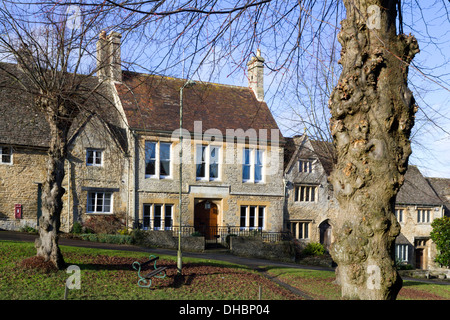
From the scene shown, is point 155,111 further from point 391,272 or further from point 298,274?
point 391,272

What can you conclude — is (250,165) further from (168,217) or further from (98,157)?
(98,157)

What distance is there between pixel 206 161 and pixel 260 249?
7316 millimetres

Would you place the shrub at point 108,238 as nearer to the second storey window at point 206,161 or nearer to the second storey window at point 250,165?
the second storey window at point 206,161

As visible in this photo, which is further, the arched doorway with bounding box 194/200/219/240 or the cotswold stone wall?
the arched doorway with bounding box 194/200/219/240

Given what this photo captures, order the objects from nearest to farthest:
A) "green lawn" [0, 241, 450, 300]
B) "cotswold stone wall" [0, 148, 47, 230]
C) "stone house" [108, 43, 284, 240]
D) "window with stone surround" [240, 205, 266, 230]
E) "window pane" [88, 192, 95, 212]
Answer: "green lawn" [0, 241, 450, 300] → "cotswold stone wall" [0, 148, 47, 230] → "window pane" [88, 192, 95, 212] → "stone house" [108, 43, 284, 240] → "window with stone surround" [240, 205, 266, 230]

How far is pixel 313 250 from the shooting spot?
3077cm

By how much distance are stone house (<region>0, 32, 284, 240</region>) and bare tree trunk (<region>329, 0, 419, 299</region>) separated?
19.7 meters

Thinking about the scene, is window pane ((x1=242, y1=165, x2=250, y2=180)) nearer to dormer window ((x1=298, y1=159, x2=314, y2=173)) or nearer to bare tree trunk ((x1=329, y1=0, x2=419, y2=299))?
dormer window ((x1=298, y1=159, x2=314, y2=173))

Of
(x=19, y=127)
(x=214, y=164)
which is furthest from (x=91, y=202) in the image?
(x=214, y=164)

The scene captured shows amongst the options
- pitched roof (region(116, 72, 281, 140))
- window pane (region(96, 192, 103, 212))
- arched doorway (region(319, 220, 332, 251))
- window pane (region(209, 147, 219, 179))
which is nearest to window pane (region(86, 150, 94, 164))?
window pane (region(96, 192, 103, 212))

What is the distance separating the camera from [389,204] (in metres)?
4.85

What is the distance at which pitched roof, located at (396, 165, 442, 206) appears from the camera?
40250mm
